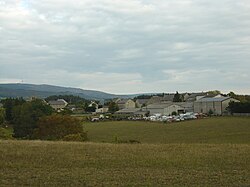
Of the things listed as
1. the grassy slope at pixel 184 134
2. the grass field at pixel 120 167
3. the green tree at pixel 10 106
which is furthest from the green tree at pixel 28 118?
the grass field at pixel 120 167

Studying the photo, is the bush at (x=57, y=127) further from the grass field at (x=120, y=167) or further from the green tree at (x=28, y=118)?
the grass field at (x=120, y=167)

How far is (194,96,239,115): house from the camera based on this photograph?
4931 inches

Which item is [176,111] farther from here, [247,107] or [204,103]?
[247,107]

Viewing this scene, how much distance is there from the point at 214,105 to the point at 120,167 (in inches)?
4537

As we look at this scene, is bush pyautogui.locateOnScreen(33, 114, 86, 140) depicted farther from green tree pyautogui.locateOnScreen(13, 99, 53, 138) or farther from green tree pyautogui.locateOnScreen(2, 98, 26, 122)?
green tree pyautogui.locateOnScreen(2, 98, 26, 122)

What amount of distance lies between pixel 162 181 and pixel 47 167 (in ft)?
17.5

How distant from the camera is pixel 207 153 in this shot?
22172 mm

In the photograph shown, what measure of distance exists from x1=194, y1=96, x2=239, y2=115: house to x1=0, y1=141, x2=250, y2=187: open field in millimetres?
104837

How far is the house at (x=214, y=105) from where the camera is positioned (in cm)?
12525

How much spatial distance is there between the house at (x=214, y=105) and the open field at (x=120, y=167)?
105 m

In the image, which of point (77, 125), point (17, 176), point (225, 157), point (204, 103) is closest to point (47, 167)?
point (17, 176)

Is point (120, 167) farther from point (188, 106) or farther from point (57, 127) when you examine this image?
point (188, 106)

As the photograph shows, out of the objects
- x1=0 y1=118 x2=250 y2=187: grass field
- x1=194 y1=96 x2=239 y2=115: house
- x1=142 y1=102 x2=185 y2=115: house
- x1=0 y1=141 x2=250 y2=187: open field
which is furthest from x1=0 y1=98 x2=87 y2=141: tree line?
x1=194 y1=96 x2=239 y2=115: house

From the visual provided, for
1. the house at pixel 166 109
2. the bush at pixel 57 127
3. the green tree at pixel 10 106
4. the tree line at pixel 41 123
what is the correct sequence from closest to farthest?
the tree line at pixel 41 123 → the bush at pixel 57 127 → the green tree at pixel 10 106 → the house at pixel 166 109
